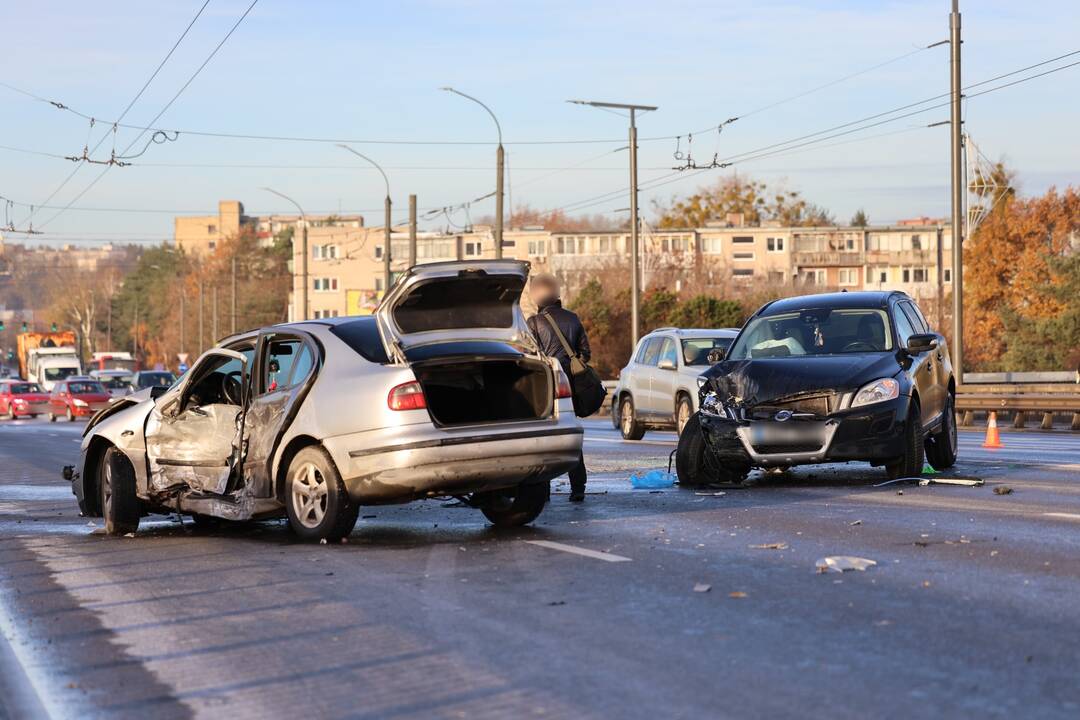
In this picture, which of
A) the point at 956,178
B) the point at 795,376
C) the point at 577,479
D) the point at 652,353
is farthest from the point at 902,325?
the point at 956,178

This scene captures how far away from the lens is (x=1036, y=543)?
9094mm

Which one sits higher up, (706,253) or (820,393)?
(706,253)

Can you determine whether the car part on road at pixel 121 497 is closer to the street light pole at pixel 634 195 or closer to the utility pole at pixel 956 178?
the utility pole at pixel 956 178

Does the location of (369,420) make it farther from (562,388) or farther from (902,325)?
(902,325)

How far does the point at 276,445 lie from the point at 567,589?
3.36 m

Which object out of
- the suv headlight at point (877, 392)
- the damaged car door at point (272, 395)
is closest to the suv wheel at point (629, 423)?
the suv headlight at point (877, 392)

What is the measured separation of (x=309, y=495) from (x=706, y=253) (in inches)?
4115

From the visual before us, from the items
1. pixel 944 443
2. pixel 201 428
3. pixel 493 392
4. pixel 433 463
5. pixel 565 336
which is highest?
pixel 565 336

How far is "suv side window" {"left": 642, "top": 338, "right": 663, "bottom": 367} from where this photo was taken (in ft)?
81.6

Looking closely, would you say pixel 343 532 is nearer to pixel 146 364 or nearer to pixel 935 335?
pixel 935 335

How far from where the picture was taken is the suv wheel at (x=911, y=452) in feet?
A: 43.8

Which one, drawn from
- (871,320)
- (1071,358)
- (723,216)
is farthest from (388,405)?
(723,216)

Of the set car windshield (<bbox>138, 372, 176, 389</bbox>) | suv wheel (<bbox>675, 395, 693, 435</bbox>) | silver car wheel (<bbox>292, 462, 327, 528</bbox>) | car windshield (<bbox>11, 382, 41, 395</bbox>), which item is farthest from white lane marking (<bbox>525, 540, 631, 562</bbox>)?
car windshield (<bbox>11, 382, 41, 395</bbox>)

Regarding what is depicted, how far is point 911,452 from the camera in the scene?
13.4 metres
